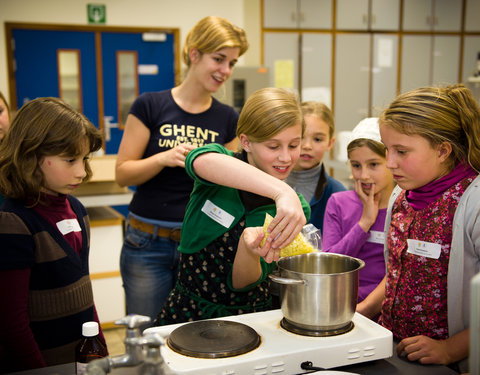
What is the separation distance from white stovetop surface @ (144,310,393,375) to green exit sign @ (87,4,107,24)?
182 inches

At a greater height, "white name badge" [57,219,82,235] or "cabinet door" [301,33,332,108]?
"cabinet door" [301,33,332,108]

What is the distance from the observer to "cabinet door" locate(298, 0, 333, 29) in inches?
199

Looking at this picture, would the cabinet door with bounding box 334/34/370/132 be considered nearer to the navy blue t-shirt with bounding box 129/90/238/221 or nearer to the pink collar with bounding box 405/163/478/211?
the navy blue t-shirt with bounding box 129/90/238/221

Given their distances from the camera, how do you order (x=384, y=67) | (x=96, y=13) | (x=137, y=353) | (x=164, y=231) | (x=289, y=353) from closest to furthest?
(x=137, y=353)
(x=289, y=353)
(x=164, y=231)
(x=96, y=13)
(x=384, y=67)

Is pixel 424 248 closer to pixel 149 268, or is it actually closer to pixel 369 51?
pixel 149 268

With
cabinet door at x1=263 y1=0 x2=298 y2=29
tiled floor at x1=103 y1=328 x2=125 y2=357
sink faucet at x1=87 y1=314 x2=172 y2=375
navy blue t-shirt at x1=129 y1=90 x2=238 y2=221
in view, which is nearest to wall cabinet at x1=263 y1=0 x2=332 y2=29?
cabinet door at x1=263 y1=0 x2=298 y2=29

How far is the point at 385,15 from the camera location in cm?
531

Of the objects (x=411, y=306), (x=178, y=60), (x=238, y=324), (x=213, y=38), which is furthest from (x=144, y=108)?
(x=178, y=60)

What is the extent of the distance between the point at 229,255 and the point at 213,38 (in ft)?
2.65

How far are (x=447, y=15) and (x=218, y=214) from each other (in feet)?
17.2

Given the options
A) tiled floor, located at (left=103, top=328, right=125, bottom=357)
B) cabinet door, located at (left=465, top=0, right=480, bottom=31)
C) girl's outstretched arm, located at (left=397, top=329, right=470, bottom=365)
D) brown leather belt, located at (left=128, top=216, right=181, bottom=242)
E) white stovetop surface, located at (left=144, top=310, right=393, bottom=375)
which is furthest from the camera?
cabinet door, located at (left=465, top=0, right=480, bottom=31)

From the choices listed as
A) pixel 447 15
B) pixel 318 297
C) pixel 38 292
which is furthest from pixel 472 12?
pixel 38 292

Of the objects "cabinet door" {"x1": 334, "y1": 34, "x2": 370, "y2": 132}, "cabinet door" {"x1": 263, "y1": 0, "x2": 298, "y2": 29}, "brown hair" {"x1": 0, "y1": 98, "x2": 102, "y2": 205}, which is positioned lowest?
"brown hair" {"x1": 0, "y1": 98, "x2": 102, "y2": 205}

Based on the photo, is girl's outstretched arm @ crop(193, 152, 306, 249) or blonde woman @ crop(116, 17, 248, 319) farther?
blonde woman @ crop(116, 17, 248, 319)
